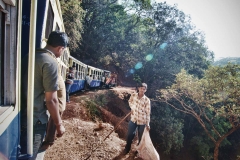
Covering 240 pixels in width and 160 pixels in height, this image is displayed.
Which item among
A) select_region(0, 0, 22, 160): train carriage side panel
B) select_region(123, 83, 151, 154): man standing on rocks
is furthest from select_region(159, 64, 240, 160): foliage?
select_region(0, 0, 22, 160): train carriage side panel

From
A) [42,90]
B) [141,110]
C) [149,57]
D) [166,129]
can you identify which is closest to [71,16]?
[149,57]

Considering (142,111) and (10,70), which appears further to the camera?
(142,111)

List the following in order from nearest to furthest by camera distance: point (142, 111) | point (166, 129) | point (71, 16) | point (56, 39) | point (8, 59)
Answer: point (8, 59) → point (56, 39) → point (142, 111) → point (166, 129) → point (71, 16)

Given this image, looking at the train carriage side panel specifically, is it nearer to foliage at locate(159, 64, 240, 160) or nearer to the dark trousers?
the dark trousers

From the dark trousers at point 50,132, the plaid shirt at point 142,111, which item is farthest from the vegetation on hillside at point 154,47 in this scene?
the dark trousers at point 50,132

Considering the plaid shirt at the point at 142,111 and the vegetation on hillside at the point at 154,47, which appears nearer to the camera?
the plaid shirt at the point at 142,111

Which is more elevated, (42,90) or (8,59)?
(8,59)

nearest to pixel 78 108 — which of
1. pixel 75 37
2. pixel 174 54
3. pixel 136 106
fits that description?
pixel 136 106

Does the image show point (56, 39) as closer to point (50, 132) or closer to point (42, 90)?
point (42, 90)

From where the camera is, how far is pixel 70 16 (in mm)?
14984

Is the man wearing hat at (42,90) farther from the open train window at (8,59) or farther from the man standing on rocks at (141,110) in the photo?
the man standing on rocks at (141,110)

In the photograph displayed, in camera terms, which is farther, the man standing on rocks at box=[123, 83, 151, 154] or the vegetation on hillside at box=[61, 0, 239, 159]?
the vegetation on hillside at box=[61, 0, 239, 159]

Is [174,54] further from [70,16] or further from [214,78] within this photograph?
[70,16]

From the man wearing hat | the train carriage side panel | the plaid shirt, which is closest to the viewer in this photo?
the train carriage side panel
